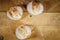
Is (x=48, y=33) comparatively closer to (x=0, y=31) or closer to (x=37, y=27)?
(x=37, y=27)

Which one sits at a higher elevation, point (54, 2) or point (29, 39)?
point (54, 2)

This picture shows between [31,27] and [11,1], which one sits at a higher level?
[11,1]

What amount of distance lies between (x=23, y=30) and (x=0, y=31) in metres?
0.22

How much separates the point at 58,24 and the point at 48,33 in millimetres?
130

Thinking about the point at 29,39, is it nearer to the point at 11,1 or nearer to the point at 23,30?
the point at 23,30

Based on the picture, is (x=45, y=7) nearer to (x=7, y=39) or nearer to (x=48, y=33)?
(x=48, y=33)

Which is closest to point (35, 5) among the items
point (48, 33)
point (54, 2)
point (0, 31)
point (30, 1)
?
point (30, 1)

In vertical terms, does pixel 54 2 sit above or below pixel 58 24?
above

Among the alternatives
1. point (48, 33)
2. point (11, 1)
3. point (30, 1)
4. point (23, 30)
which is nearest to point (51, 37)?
point (48, 33)

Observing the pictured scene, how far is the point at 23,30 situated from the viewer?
3.97 ft

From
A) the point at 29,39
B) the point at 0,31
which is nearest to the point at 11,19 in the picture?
the point at 0,31

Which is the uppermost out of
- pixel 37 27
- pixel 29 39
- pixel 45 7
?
pixel 45 7

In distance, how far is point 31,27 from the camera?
4.05ft

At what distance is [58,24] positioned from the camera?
4.09 feet
